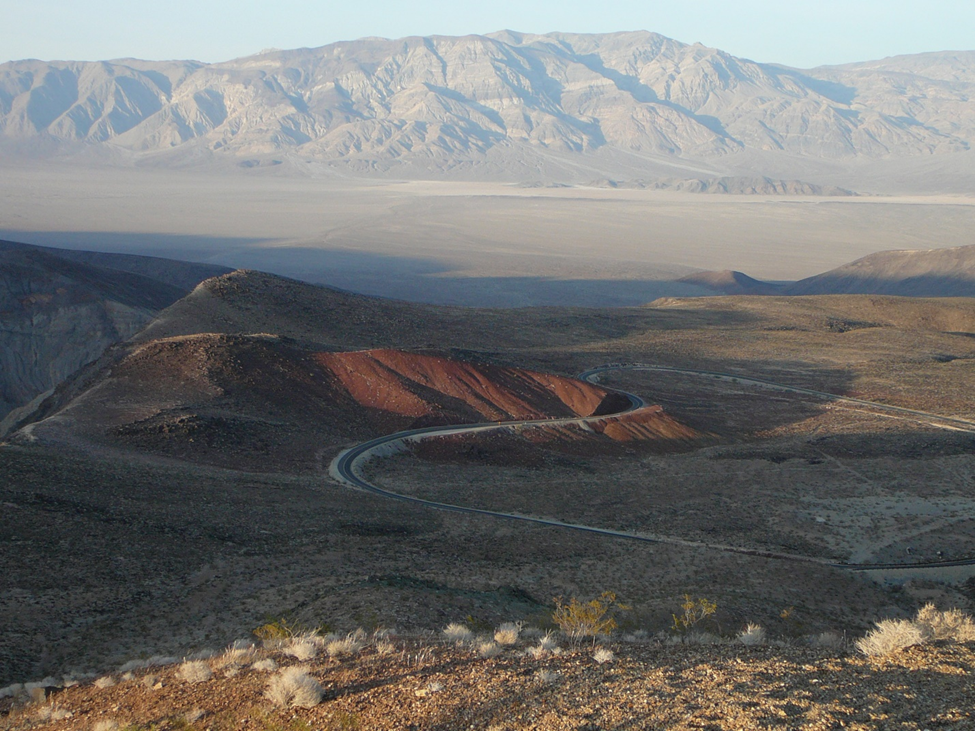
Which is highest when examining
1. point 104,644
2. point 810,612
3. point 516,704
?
point 516,704

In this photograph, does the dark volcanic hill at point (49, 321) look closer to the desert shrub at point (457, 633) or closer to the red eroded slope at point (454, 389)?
the red eroded slope at point (454, 389)

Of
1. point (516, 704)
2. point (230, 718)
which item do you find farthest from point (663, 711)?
point (230, 718)

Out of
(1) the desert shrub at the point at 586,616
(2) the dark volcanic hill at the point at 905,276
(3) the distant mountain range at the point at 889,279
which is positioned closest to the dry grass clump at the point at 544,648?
(1) the desert shrub at the point at 586,616

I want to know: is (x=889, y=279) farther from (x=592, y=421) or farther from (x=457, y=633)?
(x=457, y=633)

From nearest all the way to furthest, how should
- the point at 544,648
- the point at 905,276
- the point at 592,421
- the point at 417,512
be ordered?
the point at 544,648, the point at 417,512, the point at 592,421, the point at 905,276

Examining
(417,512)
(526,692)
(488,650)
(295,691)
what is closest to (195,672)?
(295,691)

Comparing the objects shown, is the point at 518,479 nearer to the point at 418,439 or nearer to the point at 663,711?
the point at 418,439
